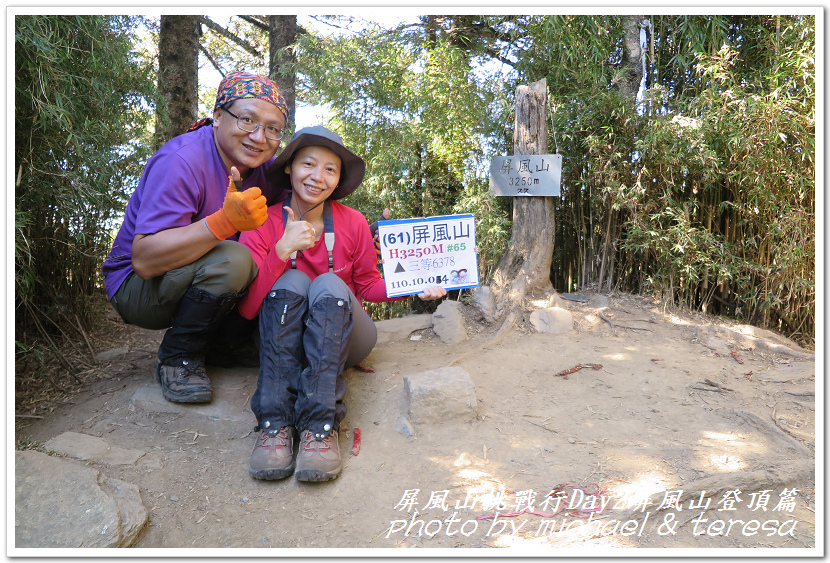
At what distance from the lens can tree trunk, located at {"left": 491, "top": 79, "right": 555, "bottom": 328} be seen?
3963 mm

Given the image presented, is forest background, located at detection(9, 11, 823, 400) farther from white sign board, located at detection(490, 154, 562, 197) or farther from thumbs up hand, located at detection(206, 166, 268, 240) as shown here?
thumbs up hand, located at detection(206, 166, 268, 240)

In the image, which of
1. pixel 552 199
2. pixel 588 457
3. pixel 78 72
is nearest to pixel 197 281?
pixel 78 72

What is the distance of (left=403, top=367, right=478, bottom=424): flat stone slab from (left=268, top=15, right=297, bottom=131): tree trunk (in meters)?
4.15

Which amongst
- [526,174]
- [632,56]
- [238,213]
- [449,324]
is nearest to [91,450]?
[238,213]

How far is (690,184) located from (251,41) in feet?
22.6

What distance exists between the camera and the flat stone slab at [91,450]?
224 cm

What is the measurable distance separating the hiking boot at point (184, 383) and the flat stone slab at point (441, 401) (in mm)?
1046

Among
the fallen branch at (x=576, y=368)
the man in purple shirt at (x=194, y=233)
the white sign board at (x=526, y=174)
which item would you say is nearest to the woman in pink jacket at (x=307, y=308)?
the man in purple shirt at (x=194, y=233)

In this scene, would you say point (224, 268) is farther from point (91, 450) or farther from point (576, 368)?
point (576, 368)

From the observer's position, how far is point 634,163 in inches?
155

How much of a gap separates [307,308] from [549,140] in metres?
2.67

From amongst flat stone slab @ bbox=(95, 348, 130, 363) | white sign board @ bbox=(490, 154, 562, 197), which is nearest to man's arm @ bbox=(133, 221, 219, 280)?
flat stone slab @ bbox=(95, 348, 130, 363)

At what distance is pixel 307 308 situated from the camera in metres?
2.32

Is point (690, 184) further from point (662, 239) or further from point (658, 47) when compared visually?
point (658, 47)
